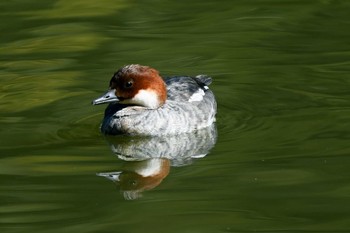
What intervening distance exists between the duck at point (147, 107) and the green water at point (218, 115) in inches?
12.4

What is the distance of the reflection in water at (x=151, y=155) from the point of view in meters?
11.4

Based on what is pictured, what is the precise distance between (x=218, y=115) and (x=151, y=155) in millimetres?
1807

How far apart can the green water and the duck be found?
0.31 m

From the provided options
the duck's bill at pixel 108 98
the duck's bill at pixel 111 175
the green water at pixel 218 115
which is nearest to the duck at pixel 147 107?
the duck's bill at pixel 108 98

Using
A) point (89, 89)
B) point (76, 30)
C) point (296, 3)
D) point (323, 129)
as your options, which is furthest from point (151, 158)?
point (296, 3)

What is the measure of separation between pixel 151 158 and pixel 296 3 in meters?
6.89

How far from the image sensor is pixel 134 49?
54.7 ft

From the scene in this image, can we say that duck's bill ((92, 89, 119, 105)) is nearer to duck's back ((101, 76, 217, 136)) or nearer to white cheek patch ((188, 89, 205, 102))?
duck's back ((101, 76, 217, 136))

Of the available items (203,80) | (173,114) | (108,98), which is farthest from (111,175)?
(203,80)

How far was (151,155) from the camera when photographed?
41.0 ft

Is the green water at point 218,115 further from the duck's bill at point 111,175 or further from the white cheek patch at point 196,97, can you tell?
the white cheek patch at point 196,97

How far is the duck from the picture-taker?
1334cm

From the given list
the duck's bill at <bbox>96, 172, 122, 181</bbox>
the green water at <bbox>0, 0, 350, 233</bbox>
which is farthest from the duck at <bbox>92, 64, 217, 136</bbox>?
the duck's bill at <bbox>96, 172, 122, 181</bbox>

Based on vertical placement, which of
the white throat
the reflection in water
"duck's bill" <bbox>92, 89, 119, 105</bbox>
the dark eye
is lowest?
the reflection in water
